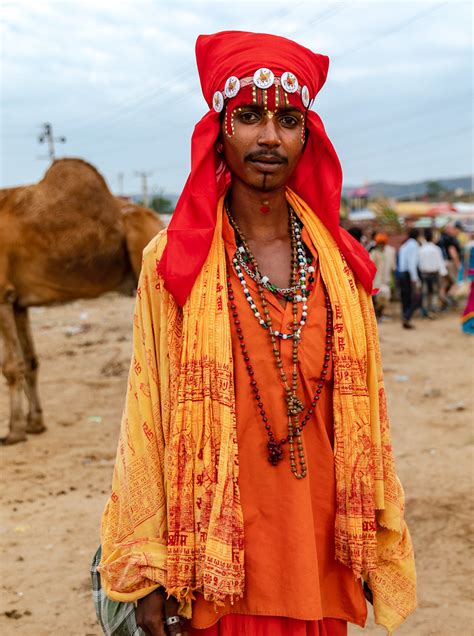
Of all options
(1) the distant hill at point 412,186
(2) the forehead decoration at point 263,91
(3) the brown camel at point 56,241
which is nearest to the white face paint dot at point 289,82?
(2) the forehead decoration at point 263,91

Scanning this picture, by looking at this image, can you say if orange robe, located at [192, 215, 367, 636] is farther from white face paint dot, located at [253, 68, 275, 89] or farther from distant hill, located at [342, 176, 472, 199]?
distant hill, located at [342, 176, 472, 199]

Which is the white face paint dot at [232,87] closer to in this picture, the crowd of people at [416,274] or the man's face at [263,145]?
the man's face at [263,145]

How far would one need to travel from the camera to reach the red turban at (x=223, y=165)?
2.05 metres

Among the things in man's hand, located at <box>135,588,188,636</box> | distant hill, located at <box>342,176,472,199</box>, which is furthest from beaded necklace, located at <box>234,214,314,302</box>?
distant hill, located at <box>342,176,472,199</box>

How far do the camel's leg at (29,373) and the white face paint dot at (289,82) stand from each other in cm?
562

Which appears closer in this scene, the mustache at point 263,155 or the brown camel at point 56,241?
the mustache at point 263,155

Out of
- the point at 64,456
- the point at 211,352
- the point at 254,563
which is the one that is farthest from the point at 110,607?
the point at 64,456

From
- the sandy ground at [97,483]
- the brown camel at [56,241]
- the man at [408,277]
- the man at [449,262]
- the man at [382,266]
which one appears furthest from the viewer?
the man at [449,262]

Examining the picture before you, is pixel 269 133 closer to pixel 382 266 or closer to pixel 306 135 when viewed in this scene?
pixel 306 135

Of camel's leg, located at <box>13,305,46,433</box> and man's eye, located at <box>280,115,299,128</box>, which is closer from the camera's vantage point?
man's eye, located at <box>280,115,299,128</box>

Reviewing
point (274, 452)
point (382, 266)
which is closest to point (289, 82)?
point (274, 452)

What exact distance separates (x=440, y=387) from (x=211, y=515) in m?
7.29

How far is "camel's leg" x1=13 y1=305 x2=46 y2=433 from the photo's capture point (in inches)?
287

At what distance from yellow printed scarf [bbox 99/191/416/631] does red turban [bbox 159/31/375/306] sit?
0.06 meters
